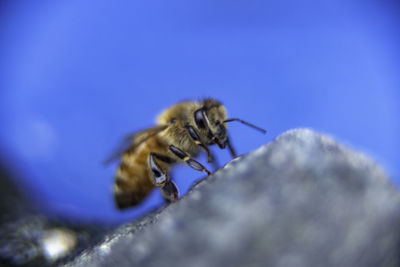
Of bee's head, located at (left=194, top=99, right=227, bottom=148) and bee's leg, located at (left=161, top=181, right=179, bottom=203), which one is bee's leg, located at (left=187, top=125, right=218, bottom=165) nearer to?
bee's head, located at (left=194, top=99, right=227, bottom=148)

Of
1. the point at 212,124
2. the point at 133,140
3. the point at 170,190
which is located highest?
the point at 133,140

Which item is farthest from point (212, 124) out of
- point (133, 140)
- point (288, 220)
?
point (288, 220)

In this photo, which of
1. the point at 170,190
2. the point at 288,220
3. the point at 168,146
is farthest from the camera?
the point at 168,146

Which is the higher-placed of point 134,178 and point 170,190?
point 134,178

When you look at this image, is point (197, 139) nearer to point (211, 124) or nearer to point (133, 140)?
point (211, 124)

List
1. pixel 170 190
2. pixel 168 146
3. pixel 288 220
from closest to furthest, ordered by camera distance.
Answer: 1. pixel 288 220
2. pixel 170 190
3. pixel 168 146

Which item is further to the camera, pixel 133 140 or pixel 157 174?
pixel 133 140

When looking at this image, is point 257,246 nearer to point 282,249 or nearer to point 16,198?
point 282,249

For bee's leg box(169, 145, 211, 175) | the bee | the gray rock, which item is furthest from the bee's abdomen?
the gray rock

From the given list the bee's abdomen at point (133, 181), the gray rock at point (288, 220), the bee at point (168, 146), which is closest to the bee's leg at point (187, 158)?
the bee at point (168, 146)
